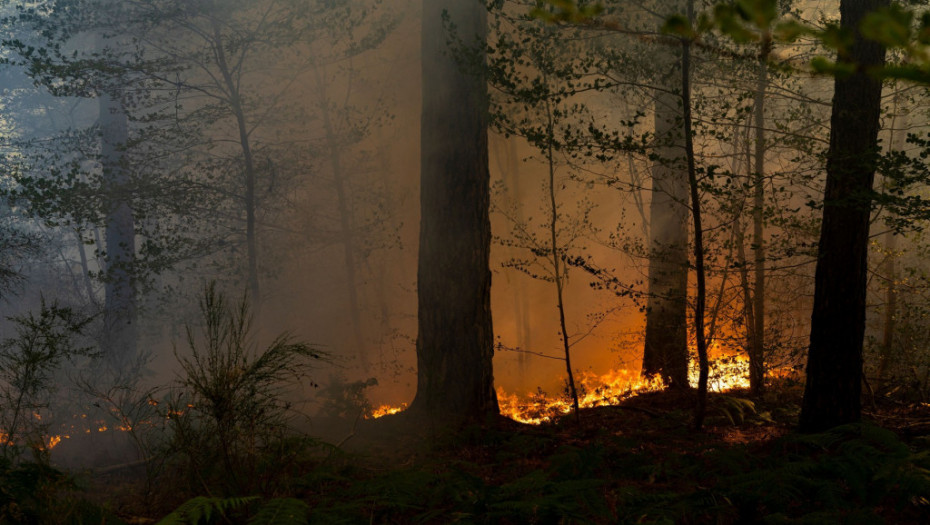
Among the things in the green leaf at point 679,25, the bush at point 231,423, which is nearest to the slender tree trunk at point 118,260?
the bush at point 231,423

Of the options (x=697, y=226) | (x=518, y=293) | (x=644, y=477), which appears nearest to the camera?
(x=644, y=477)

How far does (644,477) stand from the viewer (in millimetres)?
4367

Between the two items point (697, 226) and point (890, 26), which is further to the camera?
point (697, 226)

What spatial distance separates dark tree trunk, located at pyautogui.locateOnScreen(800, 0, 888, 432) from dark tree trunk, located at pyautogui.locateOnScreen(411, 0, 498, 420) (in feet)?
11.3

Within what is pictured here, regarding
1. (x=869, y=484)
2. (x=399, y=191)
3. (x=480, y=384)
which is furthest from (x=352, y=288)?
(x=869, y=484)

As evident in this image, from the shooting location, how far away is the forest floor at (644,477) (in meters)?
2.99

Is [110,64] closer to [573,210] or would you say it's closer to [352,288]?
[352,288]

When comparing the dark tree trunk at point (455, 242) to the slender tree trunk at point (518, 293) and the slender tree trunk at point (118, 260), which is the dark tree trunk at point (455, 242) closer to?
the slender tree trunk at point (118, 260)

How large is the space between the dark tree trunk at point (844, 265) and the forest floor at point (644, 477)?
1.21ft

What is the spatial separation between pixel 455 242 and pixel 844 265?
153 inches

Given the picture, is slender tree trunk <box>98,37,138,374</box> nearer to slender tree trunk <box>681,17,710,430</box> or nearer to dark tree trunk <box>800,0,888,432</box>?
slender tree trunk <box>681,17,710,430</box>

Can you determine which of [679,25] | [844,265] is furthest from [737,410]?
[679,25]

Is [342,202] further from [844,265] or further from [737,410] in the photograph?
[844,265]

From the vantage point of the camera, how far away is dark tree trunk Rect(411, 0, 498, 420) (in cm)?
730
